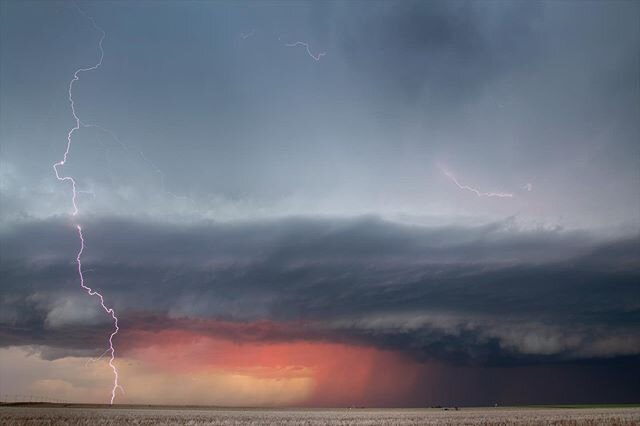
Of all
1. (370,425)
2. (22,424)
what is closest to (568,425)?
(370,425)

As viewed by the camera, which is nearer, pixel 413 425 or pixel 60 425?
pixel 60 425

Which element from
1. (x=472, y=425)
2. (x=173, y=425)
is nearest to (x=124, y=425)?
(x=173, y=425)

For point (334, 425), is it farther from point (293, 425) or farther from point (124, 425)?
point (124, 425)

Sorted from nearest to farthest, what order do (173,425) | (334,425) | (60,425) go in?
(60,425) → (173,425) → (334,425)

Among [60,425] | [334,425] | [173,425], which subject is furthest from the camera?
[334,425]

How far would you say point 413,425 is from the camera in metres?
50.9

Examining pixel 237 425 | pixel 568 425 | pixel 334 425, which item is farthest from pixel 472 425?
pixel 237 425

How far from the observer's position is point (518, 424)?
5372cm

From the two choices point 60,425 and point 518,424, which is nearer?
point 60,425

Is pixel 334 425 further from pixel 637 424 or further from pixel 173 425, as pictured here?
pixel 637 424

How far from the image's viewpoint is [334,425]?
168 ft

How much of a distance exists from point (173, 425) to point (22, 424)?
38.5ft

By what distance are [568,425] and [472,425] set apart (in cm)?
848

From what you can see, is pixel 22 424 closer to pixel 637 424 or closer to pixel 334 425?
pixel 334 425
